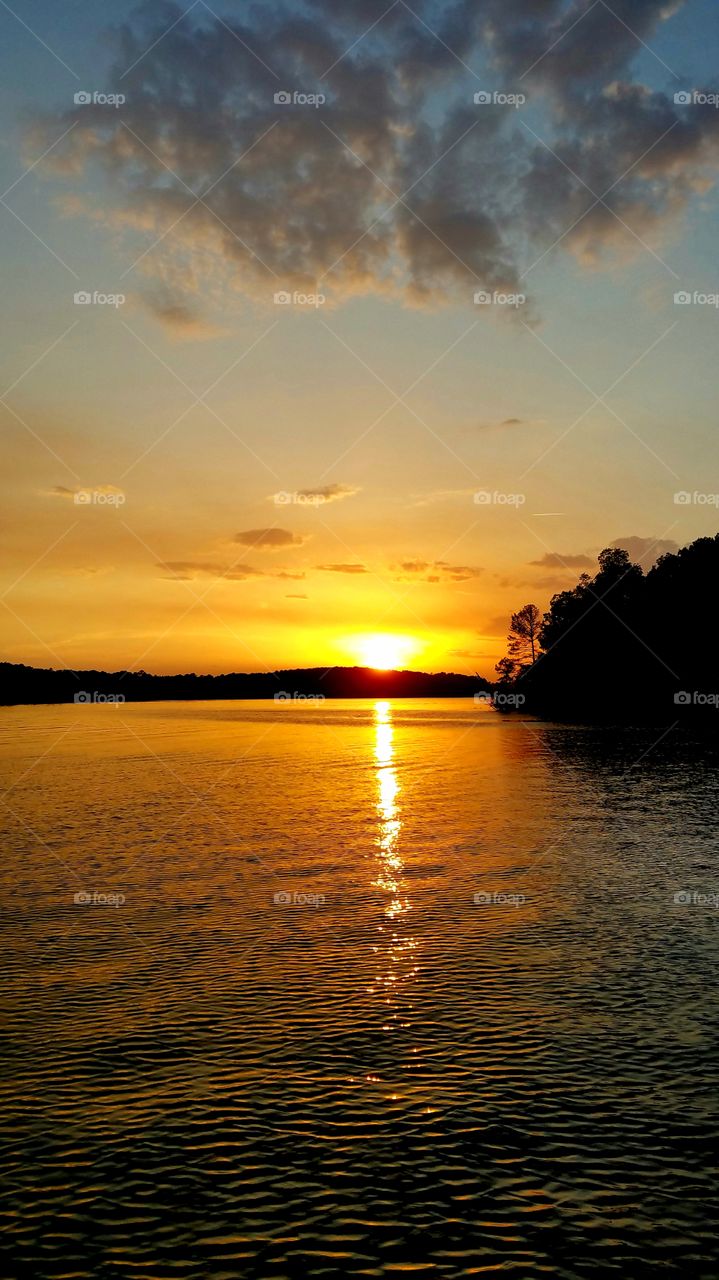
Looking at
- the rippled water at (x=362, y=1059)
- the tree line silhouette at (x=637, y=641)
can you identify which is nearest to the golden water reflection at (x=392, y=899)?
the rippled water at (x=362, y=1059)

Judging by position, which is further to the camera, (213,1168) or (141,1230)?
(213,1168)

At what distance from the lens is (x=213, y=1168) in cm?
1232

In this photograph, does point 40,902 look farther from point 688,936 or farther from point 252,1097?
point 688,936

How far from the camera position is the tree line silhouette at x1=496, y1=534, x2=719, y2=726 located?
5733 inches

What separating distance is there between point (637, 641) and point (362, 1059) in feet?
498

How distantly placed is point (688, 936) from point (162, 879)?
1725 cm

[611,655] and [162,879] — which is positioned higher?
[611,655]

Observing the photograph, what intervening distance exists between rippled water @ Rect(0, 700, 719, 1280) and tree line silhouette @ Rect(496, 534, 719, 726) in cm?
11418

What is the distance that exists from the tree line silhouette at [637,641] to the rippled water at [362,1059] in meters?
114

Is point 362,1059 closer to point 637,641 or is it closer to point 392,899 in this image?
point 392,899

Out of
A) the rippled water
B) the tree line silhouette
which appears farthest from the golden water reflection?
the tree line silhouette

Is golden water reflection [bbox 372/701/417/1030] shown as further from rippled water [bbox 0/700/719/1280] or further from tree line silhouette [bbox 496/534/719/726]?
Answer: tree line silhouette [bbox 496/534/719/726]

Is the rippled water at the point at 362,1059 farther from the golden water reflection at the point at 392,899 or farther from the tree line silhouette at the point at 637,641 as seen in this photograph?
the tree line silhouette at the point at 637,641

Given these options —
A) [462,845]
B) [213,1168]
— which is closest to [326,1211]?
[213,1168]
